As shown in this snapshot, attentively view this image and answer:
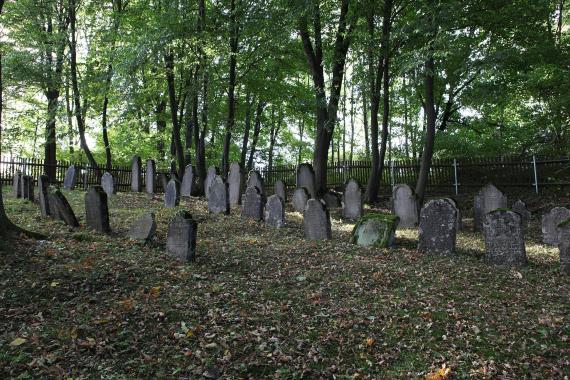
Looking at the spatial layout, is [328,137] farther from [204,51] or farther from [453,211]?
[453,211]

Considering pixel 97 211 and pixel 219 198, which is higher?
pixel 219 198

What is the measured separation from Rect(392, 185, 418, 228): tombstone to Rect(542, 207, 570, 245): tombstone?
10.3 feet

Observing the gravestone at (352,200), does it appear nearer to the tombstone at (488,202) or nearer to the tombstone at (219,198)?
the tombstone at (488,202)

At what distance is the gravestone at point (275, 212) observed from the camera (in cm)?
1110

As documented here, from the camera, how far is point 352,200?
43.4ft

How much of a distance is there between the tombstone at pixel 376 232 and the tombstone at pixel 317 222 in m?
0.71

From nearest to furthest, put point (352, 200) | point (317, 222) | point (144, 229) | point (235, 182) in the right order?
point (144, 229)
point (317, 222)
point (352, 200)
point (235, 182)

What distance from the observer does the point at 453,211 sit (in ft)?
27.8

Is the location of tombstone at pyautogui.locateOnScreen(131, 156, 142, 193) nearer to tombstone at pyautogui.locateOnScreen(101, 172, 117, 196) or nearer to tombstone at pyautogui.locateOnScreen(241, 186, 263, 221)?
tombstone at pyautogui.locateOnScreen(101, 172, 117, 196)

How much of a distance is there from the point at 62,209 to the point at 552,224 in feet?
37.3

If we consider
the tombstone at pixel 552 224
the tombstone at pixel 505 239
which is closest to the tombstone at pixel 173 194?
the tombstone at pixel 505 239

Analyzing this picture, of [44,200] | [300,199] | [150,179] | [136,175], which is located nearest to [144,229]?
[44,200]

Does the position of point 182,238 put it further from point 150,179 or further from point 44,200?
point 150,179

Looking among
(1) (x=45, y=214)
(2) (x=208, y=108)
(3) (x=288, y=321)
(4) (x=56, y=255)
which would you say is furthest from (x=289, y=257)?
(2) (x=208, y=108)
